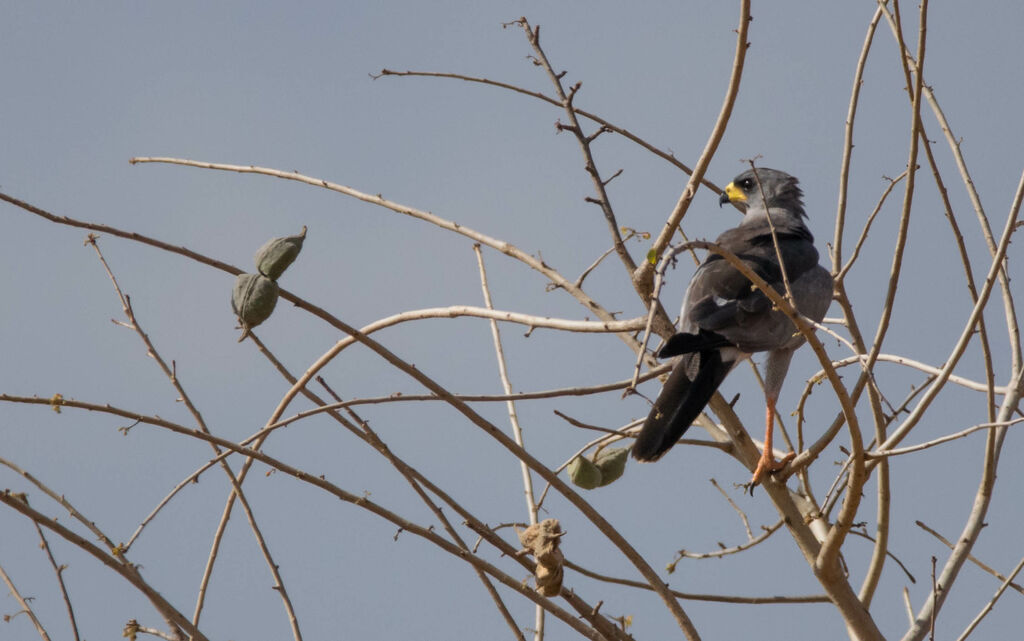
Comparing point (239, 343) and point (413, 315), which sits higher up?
point (413, 315)

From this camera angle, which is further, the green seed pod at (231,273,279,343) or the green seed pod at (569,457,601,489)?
the green seed pod at (569,457,601,489)

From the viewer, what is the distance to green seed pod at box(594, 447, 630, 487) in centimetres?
369

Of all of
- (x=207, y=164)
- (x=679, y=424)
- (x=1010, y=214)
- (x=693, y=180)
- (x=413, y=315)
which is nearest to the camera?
(x=693, y=180)

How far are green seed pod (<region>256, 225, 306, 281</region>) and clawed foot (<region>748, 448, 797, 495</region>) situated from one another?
1.70 m

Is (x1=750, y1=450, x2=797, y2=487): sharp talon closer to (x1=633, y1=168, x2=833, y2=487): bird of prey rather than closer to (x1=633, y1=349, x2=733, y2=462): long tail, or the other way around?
(x1=633, y1=168, x2=833, y2=487): bird of prey

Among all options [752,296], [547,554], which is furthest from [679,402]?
[547,554]

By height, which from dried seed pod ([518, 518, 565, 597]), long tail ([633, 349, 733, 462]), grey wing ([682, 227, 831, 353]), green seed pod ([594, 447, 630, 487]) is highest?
grey wing ([682, 227, 831, 353])

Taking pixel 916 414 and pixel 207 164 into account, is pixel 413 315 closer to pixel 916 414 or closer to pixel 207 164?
pixel 207 164

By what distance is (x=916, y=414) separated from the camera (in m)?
3.12

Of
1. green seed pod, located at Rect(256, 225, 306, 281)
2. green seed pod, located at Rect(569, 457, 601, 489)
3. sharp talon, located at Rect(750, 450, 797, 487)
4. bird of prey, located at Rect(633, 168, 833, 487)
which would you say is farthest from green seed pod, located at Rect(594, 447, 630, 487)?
green seed pod, located at Rect(256, 225, 306, 281)

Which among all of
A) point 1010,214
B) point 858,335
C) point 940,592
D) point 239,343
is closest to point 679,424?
point 858,335

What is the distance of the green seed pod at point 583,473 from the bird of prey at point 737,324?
0.39m

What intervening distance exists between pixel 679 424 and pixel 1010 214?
54.1 inches

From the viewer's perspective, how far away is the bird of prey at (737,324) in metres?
4.01
